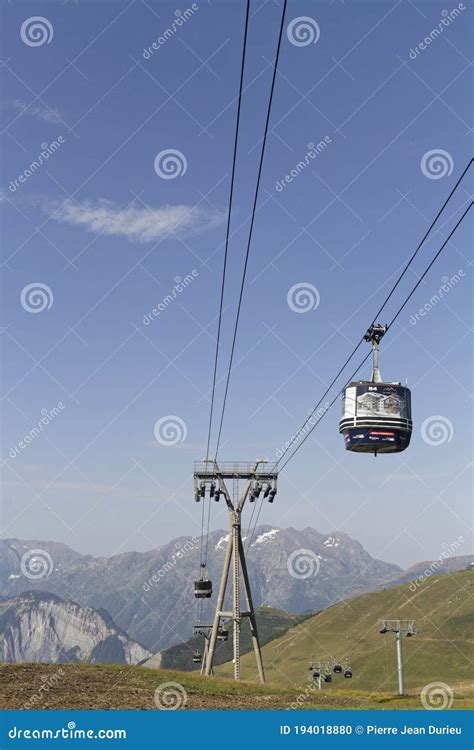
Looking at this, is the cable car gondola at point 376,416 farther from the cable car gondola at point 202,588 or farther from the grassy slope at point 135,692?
the cable car gondola at point 202,588

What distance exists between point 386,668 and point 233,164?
683 feet

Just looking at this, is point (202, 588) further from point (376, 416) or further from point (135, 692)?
point (376, 416)

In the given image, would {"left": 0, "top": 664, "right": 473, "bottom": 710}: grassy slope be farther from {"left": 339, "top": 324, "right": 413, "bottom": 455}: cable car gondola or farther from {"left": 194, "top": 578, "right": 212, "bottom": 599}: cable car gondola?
{"left": 194, "top": 578, "right": 212, "bottom": 599}: cable car gondola

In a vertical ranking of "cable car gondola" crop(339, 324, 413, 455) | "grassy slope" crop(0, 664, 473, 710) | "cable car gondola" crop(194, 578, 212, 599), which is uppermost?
"cable car gondola" crop(339, 324, 413, 455)

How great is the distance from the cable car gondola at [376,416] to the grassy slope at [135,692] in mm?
10659

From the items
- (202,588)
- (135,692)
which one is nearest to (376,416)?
(135,692)

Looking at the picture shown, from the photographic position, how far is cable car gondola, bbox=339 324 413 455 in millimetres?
28594

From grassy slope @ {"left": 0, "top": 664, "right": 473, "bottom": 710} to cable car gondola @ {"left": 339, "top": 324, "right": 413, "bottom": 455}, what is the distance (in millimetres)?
10659

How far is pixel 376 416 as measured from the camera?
2855 centimetres

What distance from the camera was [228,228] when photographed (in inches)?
806

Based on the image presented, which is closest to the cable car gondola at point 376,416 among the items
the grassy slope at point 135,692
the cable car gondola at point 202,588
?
the grassy slope at point 135,692

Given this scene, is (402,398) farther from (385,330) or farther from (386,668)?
(386,668)

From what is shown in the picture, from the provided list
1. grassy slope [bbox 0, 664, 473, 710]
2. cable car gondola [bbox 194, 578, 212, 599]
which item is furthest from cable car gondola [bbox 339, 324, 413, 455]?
cable car gondola [bbox 194, 578, 212, 599]

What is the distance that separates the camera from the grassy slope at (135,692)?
2491cm
